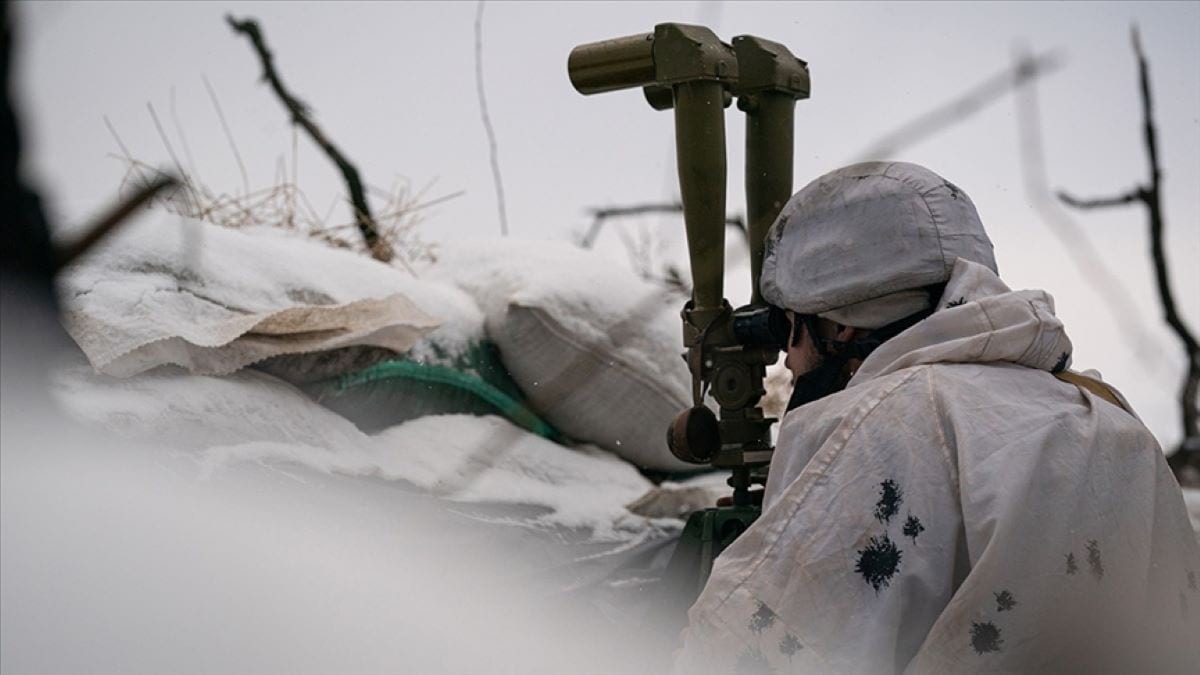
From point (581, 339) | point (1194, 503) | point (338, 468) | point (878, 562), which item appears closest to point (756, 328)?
point (878, 562)

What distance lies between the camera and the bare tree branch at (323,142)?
1463 mm

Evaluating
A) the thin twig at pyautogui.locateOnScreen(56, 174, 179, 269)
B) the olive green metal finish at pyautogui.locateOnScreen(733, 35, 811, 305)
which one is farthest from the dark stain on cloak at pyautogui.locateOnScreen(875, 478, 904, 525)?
the olive green metal finish at pyautogui.locateOnScreen(733, 35, 811, 305)

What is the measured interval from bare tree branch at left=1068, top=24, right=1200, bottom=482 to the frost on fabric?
401 mm

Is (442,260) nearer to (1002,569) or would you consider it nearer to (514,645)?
(514,645)

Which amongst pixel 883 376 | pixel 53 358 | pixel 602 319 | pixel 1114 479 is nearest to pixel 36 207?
pixel 53 358

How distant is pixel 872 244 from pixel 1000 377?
150 mm

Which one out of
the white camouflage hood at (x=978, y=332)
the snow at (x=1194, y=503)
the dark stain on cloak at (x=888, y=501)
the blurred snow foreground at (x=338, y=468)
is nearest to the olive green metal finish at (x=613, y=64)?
the blurred snow foreground at (x=338, y=468)

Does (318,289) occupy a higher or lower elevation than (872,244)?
lower

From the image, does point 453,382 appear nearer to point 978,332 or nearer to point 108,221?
point 978,332

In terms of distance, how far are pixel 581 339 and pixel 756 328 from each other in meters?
0.71

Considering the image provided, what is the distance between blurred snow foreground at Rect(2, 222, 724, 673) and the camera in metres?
1.04

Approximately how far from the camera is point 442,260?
2270 mm

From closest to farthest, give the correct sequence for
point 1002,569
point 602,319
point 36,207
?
point 36,207 → point 1002,569 → point 602,319

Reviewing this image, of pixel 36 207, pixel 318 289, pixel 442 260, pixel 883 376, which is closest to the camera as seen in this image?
pixel 36 207
